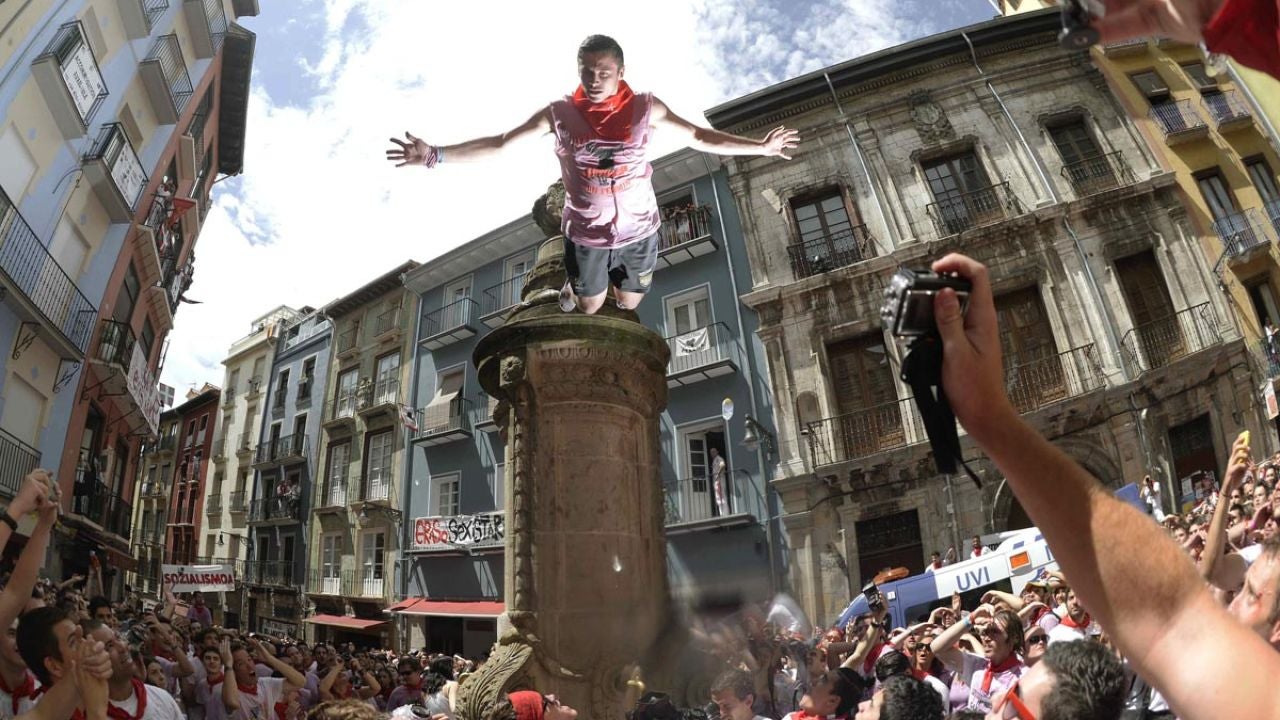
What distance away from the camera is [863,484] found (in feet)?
46.3

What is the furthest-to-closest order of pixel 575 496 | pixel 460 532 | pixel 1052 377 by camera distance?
pixel 460 532, pixel 1052 377, pixel 575 496

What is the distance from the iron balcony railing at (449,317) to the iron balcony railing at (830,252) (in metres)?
10.4

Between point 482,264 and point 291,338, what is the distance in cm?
752

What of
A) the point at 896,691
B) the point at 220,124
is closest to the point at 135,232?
the point at 220,124

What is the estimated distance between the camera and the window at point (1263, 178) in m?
11.4

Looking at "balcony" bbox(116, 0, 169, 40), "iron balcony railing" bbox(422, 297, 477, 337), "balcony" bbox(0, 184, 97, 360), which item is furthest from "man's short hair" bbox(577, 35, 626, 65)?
"iron balcony railing" bbox(422, 297, 477, 337)

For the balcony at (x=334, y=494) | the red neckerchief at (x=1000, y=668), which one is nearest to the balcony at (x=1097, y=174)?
the red neckerchief at (x=1000, y=668)

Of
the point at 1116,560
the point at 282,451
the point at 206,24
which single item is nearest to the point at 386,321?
the point at 282,451

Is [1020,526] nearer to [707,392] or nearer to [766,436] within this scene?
[766,436]

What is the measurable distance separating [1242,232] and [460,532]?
59.2ft

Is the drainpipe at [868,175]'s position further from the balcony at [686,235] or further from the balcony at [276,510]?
the balcony at [276,510]

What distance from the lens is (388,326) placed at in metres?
23.5

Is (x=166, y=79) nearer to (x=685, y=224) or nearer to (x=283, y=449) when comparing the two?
(x=283, y=449)

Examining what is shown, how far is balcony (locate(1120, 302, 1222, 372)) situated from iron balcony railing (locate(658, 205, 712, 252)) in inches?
356
